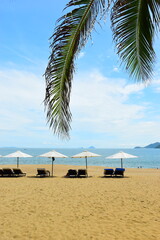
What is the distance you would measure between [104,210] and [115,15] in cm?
588

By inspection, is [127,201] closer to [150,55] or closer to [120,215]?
[120,215]

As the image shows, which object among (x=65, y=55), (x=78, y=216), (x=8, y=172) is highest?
(x=65, y=55)

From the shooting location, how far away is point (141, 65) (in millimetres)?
3168

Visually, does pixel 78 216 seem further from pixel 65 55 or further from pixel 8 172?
pixel 8 172

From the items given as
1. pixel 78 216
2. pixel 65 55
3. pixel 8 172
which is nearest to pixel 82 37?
pixel 65 55

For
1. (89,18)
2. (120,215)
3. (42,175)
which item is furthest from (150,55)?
(42,175)

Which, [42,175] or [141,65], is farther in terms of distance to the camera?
[42,175]

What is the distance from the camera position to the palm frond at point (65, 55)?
9.23 ft

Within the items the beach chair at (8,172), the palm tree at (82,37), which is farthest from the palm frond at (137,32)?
the beach chair at (8,172)

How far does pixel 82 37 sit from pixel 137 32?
2.35ft

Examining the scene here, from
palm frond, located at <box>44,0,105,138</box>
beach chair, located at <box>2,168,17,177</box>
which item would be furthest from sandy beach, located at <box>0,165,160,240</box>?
beach chair, located at <box>2,168,17,177</box>

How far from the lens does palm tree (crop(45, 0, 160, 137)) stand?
280 cm

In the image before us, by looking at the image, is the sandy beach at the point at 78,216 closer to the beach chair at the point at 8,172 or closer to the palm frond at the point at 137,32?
the palm frond at the point at 137,32

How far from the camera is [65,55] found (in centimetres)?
296
